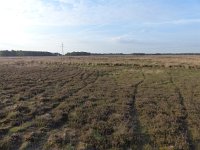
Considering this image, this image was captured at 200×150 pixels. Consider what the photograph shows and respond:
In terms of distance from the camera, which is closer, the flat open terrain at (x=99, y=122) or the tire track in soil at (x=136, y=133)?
the flat open terrain at (x=99, y=122)

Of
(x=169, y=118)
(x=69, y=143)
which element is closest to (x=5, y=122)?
(x=69, y=143)

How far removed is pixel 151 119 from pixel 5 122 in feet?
21.9

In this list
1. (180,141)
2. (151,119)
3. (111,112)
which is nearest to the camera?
(180,141)

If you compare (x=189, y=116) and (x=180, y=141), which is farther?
(x=189, y=116)

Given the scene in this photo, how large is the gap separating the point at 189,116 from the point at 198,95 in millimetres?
8636

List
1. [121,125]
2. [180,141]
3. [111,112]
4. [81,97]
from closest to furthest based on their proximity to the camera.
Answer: [180,141]
[121,125]
[111,112]
[81,97]

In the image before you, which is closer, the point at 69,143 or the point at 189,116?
the point at 69,143

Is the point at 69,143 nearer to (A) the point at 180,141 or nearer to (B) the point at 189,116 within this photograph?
(A) the point at 180,141

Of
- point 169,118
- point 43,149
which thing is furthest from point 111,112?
point 43,149

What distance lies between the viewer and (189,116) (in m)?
18.2

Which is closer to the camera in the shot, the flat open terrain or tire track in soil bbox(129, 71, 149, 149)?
the flat open terrain

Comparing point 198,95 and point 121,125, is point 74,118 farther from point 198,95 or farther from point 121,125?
point 198,95

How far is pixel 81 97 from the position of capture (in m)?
24.9

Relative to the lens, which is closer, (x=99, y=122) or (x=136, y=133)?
(x=136, y=133)
